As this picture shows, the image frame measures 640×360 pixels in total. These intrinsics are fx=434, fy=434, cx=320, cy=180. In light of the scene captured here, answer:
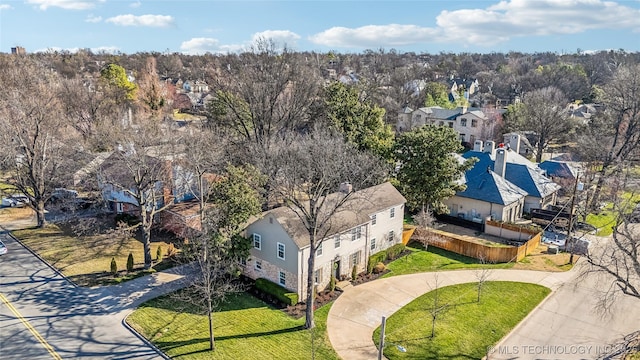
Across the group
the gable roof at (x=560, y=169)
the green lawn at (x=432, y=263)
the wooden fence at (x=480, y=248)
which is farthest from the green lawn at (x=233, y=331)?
the gable roof at (x=560, y=169)

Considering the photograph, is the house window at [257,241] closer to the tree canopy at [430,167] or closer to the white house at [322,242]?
the white house at [322,242]

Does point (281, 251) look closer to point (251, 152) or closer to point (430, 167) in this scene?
point (251, 152)

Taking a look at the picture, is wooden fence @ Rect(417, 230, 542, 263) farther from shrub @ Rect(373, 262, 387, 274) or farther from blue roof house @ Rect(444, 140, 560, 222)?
shrub @ Rect(373, 262, 387, 274)

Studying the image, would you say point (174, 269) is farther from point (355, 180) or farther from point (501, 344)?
point (501, 344)

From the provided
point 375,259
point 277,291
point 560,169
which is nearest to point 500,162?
point 560,169

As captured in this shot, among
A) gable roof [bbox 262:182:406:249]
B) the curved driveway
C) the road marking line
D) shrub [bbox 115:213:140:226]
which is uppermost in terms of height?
gable roof [bbox 262:182:406:249]

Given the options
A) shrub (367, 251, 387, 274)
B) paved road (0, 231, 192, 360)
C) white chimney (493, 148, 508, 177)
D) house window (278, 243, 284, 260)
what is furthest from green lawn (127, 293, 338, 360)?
white chimney (493, 148, 508, 177)
